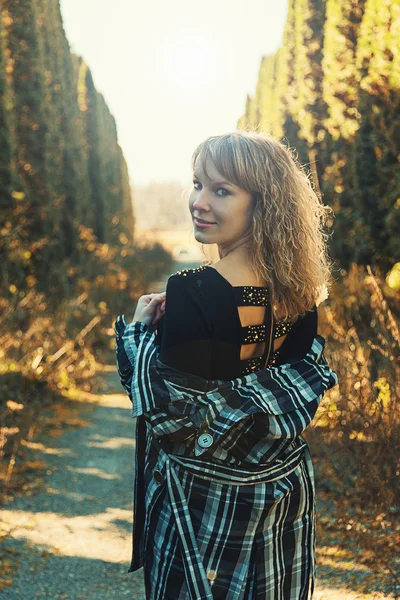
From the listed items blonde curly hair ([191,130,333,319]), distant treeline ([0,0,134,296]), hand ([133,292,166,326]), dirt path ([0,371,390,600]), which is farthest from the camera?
distant treeline ([0,0,134,296])

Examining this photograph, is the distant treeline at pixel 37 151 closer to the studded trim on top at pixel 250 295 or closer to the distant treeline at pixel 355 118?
the distant treeline at pixel 355 118

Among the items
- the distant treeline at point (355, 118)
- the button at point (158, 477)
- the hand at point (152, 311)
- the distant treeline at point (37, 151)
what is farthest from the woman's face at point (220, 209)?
the distant treeline at point (37, 151)

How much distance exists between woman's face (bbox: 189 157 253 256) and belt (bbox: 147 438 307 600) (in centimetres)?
66

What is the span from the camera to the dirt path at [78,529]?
11.3 feet

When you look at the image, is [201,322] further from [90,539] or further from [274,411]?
[90,539]

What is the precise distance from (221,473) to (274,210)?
2.60ft

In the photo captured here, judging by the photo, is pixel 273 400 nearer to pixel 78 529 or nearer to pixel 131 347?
pixel 131 347

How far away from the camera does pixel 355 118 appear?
29.9 ft

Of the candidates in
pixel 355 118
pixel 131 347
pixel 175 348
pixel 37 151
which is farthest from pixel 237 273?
pixel 37 151

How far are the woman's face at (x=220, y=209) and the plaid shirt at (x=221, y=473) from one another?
40 centimetres

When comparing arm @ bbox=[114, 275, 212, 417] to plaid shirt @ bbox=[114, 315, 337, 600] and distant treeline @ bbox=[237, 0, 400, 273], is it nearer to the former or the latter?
plaid shirt @ bbox=[114, 315, 337, 600]

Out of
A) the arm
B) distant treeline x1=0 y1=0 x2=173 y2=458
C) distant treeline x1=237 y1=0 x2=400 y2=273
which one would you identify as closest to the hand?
the arm

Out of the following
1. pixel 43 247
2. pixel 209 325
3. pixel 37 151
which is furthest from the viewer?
pixel 37 151

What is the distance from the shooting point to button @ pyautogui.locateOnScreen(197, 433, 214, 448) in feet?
5.65
